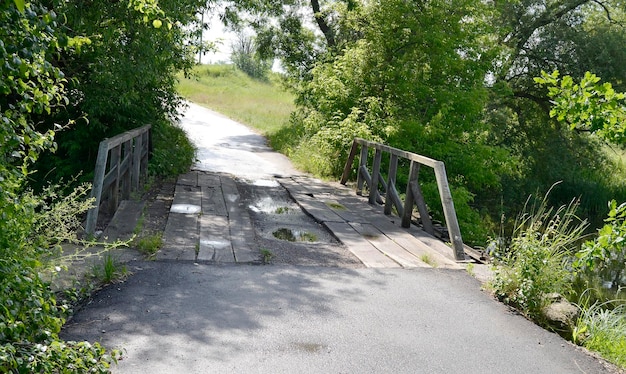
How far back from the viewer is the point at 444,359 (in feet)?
14.9

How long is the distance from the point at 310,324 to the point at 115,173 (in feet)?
14.4

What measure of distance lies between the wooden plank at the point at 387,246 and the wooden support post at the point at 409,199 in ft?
1.65

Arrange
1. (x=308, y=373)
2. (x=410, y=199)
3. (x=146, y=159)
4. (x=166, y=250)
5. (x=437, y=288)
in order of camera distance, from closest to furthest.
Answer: (x=308, y=373) → (x=437, y=288) → (x=166, y=250) → (x=410, y=199) → (x=146, y=159)

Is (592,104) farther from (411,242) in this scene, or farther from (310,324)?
(411,242)

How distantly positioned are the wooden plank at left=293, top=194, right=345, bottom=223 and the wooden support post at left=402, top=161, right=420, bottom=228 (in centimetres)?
96

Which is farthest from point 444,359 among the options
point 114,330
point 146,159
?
point 146,159

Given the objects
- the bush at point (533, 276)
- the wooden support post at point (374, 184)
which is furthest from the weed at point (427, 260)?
the wooden support post at point (374, 184)

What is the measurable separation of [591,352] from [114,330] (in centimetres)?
390

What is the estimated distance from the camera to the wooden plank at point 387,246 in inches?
277

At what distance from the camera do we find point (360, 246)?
7.64 meters

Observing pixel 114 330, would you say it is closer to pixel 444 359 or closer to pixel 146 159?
pixel 444 359

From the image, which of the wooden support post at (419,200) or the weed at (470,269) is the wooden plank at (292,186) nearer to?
the wooden support post at (419,200)

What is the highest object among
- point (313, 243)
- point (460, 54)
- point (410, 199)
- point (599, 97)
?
point (460, 54)

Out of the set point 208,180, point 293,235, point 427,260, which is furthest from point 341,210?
point 208,180
